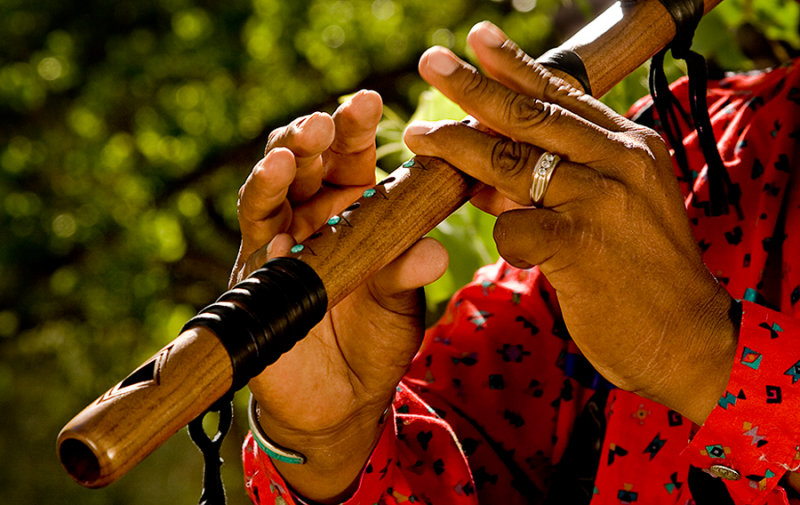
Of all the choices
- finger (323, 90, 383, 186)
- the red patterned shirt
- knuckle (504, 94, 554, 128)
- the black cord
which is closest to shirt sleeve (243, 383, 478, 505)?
the red patterned shirt

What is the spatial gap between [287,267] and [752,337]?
351 mm

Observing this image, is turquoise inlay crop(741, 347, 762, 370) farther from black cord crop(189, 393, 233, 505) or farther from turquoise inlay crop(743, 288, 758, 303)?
black cord crop(189, 393, 233, 505)

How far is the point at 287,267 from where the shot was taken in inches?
20.4

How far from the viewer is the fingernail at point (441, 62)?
60 cm

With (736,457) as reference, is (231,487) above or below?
below

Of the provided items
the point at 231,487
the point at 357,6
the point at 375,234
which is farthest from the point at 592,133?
the point at 231,487

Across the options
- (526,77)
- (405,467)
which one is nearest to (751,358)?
(526,77)

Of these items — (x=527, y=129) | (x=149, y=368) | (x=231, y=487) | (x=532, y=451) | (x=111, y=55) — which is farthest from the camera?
(x=231, y=487)

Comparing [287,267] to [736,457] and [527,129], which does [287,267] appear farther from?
[736,457]

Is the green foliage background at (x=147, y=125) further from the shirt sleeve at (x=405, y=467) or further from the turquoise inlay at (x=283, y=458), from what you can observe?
the turquoise inlay at (x=283, y=458)

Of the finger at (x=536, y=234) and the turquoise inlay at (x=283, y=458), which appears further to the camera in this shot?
the turquoise inlay at (x=283, y=458)

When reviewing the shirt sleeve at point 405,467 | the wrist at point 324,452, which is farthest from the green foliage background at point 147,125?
the wrist at point 324,452

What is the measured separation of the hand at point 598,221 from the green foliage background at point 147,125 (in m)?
2.08

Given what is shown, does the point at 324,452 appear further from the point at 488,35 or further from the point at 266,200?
the point at 488,35
